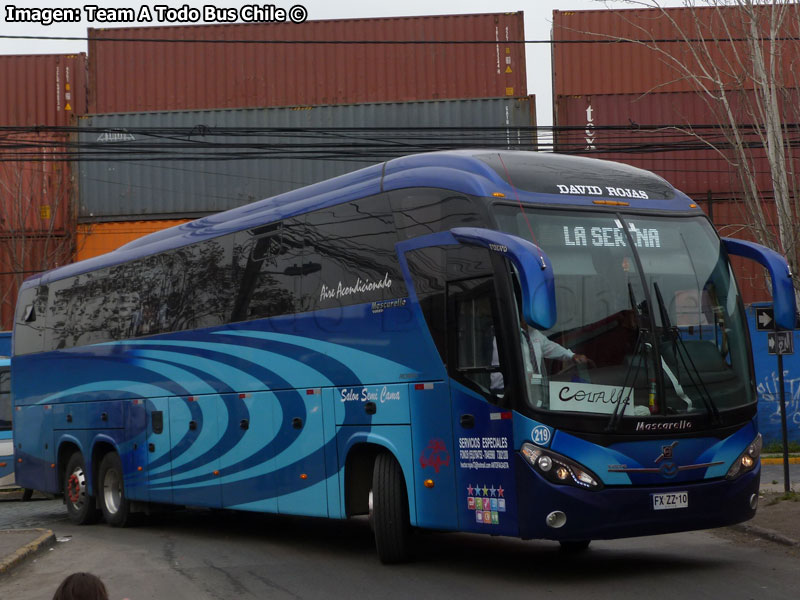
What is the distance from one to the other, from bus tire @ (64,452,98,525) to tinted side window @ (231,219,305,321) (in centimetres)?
512

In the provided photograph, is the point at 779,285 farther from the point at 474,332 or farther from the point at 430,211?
the point at 430,211

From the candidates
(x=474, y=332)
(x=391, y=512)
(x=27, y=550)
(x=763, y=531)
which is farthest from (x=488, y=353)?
(x=27, y=550)

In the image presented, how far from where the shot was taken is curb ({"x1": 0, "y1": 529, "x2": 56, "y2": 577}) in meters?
11.2

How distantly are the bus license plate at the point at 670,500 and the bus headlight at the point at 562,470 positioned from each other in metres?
0.49

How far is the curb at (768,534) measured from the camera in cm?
1096

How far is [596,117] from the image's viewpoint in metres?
31.3

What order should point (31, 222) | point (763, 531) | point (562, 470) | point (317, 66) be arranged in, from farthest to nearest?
point (31, 222), point (317, 66), point (763, 531), point (562, 470)

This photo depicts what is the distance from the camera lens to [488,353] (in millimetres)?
9086

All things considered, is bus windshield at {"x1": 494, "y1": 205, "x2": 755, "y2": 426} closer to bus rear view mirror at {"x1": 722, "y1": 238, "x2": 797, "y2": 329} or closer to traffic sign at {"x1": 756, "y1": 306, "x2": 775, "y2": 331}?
bus rear view mirror at {"x1": 722, "y1": 238, "x2": 797, "y2": 329}

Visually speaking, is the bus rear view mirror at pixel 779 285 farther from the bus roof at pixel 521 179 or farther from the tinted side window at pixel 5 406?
the tinted side window at pixel 5 406

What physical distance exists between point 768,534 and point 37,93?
1105 inches

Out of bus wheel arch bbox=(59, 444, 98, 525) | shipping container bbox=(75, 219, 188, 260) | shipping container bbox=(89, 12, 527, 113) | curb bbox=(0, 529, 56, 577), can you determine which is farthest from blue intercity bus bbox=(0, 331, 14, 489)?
shipping container bbox=(89, 12, 527, 113)

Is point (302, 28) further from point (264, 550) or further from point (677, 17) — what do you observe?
point (264, 550)

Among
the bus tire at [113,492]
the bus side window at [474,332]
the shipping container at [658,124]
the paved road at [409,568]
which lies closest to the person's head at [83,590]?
the paved road at [409,568]
